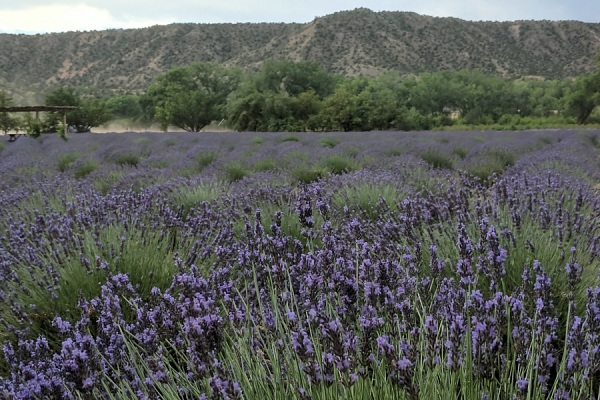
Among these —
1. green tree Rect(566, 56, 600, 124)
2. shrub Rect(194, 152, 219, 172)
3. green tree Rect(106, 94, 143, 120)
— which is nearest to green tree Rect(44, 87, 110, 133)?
green tree Rect(106, 94, 143, 120)

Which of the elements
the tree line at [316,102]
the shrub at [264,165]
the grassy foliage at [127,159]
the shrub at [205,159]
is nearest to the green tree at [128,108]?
the tree line at [316,102]

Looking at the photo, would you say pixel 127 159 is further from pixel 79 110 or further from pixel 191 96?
pixel 191 96

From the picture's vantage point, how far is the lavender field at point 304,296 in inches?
54.4

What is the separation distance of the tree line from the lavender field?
1751 cm

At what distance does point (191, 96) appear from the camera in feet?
116

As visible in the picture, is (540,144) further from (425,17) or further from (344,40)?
(425,17)

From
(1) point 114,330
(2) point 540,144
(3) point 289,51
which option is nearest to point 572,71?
(3) point 289,51

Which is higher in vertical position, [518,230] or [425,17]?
[425,17]

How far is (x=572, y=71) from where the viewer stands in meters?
66.3

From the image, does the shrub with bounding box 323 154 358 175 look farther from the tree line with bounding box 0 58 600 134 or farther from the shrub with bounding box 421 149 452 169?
the tree line with bounding box 0 58 600 134

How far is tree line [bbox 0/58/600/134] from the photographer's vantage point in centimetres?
2727

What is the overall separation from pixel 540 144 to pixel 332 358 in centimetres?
1192

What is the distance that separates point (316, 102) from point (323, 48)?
146 ft

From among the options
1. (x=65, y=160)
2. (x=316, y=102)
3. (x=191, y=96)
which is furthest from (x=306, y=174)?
(x=191, y=96)
